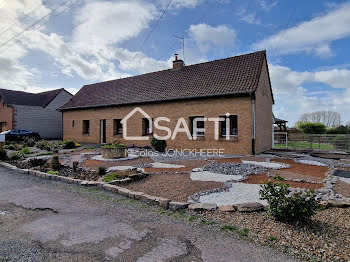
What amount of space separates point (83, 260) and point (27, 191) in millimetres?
3964

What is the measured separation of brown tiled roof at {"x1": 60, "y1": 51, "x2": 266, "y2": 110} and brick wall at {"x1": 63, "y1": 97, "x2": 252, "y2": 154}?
0.52 metres

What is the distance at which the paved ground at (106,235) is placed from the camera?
2666 mm

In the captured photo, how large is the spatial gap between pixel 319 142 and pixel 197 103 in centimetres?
921

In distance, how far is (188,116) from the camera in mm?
13977

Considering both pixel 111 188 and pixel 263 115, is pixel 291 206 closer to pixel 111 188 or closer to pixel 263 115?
pixel 111 188

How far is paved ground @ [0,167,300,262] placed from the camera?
8.75 ft

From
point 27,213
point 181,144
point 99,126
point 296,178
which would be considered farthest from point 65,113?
point 296,178

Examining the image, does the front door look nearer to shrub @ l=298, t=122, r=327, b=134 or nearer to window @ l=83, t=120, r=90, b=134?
window @ l=83, t=120, r=90, b=134

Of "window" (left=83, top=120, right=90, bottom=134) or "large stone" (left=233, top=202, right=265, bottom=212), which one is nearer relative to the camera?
"large stone" (left=233, top=202, right=265, bottom=212)

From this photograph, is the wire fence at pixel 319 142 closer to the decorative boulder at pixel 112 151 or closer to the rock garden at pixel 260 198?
the rock garden at pixel 260 198

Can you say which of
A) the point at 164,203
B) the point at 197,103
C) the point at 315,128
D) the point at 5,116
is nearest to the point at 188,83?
the point at 197,103

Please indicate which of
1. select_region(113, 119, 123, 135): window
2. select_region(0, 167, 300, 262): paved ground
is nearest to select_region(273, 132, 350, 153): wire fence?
select_region(113, 119, 123, 135): window

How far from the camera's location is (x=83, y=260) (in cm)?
256

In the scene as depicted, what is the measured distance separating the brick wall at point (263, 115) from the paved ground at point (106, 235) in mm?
10054
